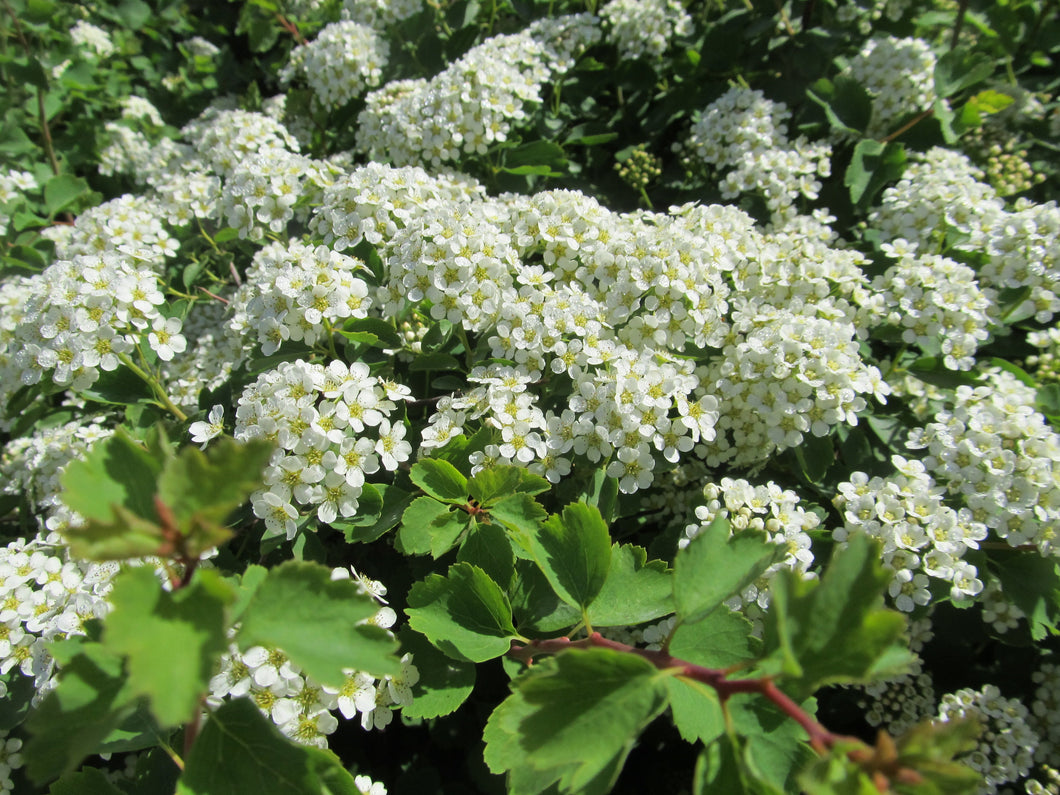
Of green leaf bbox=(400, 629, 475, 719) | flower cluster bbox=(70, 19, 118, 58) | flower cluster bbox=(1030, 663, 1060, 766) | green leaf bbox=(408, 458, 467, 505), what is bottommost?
flower cluster bbox=(1030, 663, 1060, 766)

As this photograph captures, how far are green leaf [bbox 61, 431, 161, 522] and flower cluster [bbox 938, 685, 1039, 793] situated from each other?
8.13 feet

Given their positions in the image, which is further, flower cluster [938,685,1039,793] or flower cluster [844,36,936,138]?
flower cluster [844,36,936,138]

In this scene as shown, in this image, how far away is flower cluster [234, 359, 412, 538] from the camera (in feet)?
5.69

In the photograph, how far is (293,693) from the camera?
1.58 meters

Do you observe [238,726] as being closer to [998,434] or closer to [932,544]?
[932,544]

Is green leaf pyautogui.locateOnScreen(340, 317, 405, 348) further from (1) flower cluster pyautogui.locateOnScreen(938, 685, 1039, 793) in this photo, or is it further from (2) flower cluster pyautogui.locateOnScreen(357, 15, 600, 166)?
(1) flower cluster pyautogui.locateOnScreen(938, 685, 1039, 793)

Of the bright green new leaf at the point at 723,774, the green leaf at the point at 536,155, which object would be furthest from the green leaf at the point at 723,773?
the green leaf at the point at 536,155

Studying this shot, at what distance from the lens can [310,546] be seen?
1929mm

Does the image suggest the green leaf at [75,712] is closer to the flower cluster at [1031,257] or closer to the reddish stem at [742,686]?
the reddish stem at [742,686]

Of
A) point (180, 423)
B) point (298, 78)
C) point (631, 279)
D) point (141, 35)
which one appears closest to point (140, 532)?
point (180, 423)

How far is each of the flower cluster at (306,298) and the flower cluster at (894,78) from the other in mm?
2672

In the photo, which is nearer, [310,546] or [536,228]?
[310,546]

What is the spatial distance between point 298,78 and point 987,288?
3.89 metres

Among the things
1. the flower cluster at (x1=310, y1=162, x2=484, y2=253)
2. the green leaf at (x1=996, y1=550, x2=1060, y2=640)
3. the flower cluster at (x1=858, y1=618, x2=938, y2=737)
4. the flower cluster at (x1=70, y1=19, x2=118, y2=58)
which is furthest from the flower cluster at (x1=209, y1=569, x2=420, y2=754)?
the flower cluster at (x1=70, y1=19, x2=118, y2=58)
